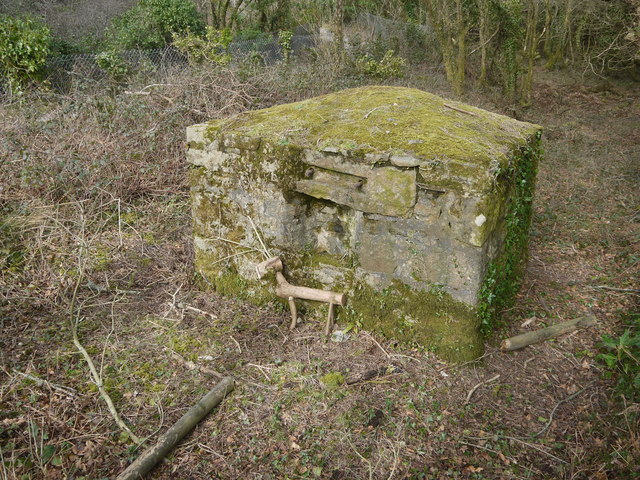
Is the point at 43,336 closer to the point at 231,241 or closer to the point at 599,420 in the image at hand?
the point at 231,241

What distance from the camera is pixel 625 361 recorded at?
11.6ft

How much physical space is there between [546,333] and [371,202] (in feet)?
6.48

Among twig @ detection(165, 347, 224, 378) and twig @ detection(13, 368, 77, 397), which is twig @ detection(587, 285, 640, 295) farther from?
twig @ detection(13, 368, 77, 397)

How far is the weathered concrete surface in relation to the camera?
3316mm

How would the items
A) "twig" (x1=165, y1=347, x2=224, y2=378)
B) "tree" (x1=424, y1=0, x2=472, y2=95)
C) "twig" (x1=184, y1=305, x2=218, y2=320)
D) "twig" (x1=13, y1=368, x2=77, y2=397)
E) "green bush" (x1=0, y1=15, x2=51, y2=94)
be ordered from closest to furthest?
1. "twig" (x1=13, y1=368, x2=77, y2=397)
2. "twig" (x1=165, y1=347, x2=224, y2=378)
3. "twig" (x1=184, y1=305, x2=218, y2=320)
4. "green bush" (x1=0, y1=15, x2=51, y2=94)
5. "tree" (x1=424, y1=0, x2=472, y2=95)

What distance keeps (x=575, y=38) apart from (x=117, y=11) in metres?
16.2

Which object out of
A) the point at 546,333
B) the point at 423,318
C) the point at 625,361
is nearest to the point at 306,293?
the point at 423,318

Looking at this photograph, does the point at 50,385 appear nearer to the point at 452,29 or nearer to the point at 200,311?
the point at 200,311

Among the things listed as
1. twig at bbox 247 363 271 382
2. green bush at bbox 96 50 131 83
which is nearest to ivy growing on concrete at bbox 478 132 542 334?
twig at bbox 247 363 271 382

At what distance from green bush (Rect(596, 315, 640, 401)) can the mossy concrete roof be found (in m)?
1.73

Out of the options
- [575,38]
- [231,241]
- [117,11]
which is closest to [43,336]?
[231,241]

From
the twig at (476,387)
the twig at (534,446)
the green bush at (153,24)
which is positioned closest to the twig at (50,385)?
the twig at (476,387)

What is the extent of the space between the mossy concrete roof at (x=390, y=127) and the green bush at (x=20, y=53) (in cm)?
702

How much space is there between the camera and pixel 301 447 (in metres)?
2.96
